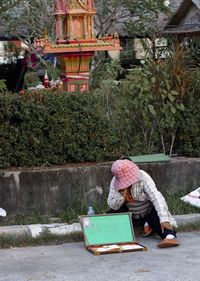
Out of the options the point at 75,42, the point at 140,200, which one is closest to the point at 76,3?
the point at 75,42

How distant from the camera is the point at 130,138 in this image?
23.2 ft

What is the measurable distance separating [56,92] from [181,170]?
1934 mm

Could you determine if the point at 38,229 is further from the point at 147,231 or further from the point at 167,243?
the point at 167,243

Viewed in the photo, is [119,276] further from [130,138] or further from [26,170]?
[130,138]

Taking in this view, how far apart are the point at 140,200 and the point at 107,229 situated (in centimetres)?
50

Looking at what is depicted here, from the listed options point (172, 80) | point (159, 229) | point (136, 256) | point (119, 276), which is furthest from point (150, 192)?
point (172, 80)

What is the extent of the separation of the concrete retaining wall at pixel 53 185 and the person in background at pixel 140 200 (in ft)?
2.71

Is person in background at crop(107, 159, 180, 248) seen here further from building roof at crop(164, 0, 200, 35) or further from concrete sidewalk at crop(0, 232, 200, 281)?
building roof at crop(164, 0, 200, 35)

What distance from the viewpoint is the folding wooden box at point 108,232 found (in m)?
Answer: 5.29

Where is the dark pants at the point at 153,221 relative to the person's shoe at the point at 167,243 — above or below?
above

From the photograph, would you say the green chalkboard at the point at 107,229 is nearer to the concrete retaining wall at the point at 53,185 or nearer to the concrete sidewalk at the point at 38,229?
the concrete sidewalk at the point at 38,229

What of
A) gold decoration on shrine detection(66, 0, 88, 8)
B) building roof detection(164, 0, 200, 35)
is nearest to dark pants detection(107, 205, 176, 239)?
gold decoration on shrine detection(66, 0, 88, 8)

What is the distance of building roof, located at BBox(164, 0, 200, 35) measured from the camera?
38.2ft

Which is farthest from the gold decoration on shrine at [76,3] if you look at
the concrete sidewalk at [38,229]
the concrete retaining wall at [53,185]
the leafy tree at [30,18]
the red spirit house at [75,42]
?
the concrete sidewalk at [38,229]
